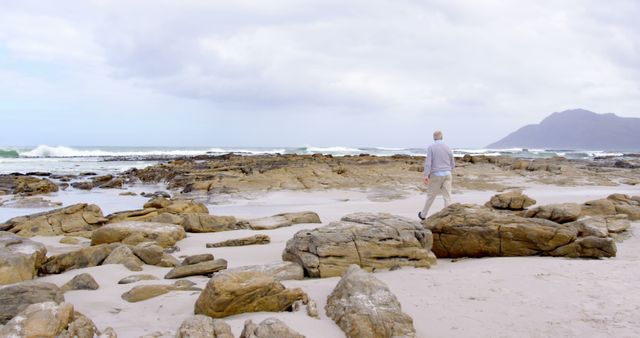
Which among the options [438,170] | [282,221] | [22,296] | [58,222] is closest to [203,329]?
[22,296]

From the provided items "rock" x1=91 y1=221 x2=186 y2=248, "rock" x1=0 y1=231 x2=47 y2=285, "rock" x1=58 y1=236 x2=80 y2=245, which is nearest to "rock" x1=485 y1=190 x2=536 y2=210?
"rock" x1=91 y1=221 x2=186 y2=248

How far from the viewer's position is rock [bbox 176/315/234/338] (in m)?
3.48

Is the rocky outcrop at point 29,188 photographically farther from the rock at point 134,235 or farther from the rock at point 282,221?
the rock at point 282,221

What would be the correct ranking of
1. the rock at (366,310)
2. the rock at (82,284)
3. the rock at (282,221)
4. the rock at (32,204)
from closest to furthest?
the rock at (366,310) < the rock at (82,284) < the rock at (282,221) < the rock at (32,204)

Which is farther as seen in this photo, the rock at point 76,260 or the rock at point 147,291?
the rock at point 76,260

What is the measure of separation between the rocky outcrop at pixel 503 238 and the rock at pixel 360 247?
65 cm

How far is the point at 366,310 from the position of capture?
3967mm

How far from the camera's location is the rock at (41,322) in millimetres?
3359

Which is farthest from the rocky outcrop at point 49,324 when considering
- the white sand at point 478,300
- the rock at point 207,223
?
the rock at point 207,223

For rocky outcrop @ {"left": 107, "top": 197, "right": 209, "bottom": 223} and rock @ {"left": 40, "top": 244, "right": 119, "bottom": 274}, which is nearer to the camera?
rock @ {"left": 40, "top": 244, "right": 119, "bottom": 274}

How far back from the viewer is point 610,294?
4500 millimetres

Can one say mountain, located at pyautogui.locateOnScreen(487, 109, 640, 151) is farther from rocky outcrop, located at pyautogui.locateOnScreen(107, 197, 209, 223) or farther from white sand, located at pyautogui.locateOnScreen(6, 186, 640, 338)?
white sand, located at pyautogui.locateOnScreen(6, 186, 640, 338)

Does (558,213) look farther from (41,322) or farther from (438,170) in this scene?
(41,322)

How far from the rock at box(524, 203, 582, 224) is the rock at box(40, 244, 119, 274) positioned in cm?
696
